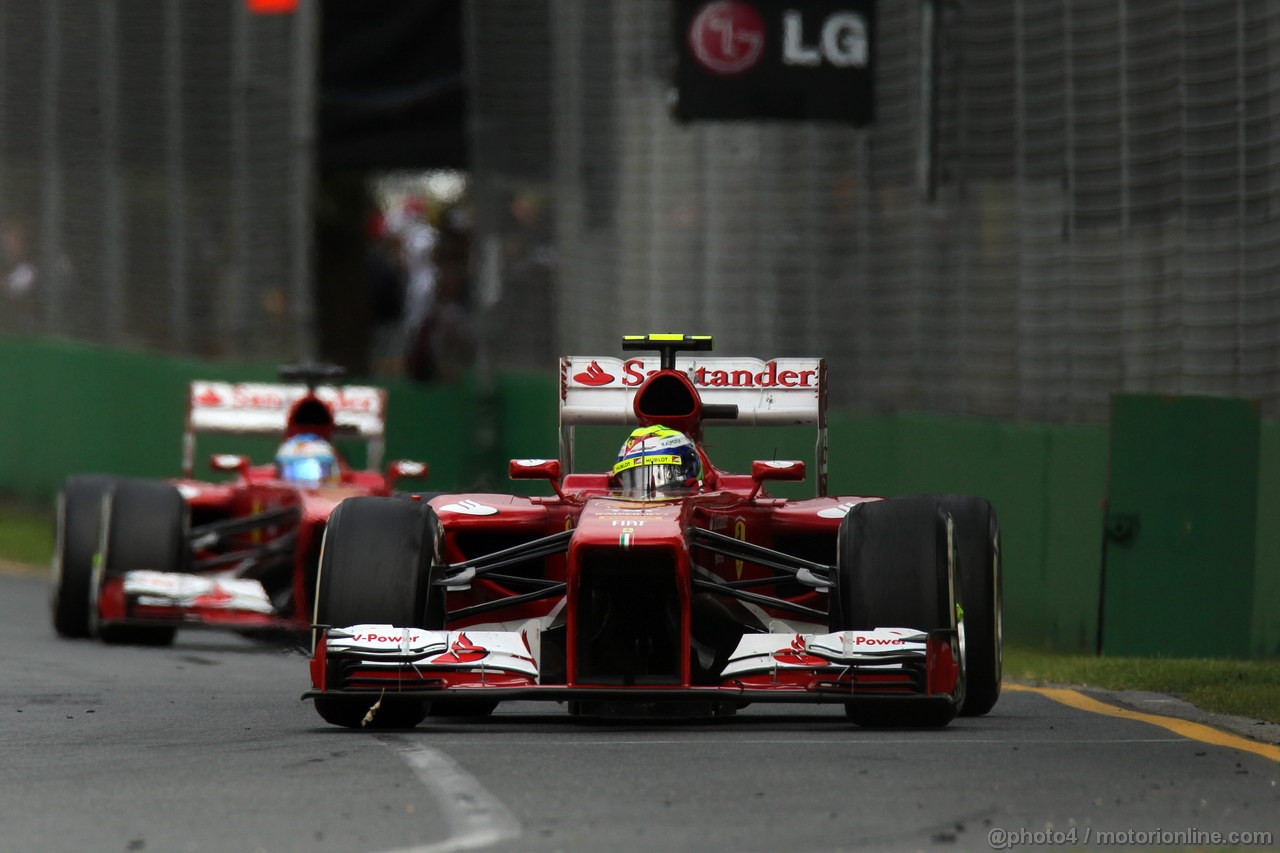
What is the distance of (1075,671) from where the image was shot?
1228 cm

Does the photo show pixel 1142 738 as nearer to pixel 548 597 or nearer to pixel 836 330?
pixel 548 597

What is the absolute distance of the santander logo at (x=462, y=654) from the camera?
9.41 meters

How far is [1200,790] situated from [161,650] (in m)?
8.03

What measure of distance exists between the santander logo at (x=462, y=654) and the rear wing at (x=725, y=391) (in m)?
2.31

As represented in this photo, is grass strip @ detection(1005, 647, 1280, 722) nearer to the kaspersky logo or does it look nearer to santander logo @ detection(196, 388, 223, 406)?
the kaspersky logo

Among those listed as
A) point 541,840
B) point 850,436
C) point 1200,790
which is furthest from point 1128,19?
point 541,840

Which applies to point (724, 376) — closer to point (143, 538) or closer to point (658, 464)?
point (658, 464)

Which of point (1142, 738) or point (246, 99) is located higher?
point (246, 99)

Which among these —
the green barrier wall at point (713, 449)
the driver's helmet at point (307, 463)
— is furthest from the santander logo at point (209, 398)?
the green barrier wall at point (713, 449)

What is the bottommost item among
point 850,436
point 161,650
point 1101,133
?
point 161,650

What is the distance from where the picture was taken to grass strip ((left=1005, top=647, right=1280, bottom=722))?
1033 cm

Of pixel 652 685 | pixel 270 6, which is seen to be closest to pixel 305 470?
pixel 270 6

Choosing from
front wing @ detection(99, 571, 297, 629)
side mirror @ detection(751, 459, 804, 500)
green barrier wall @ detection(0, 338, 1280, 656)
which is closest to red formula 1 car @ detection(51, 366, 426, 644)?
front wing @ detection(99, 571, 297, 629)

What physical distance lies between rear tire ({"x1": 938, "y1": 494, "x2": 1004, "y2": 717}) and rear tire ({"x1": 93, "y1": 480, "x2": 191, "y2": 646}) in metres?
5.87
